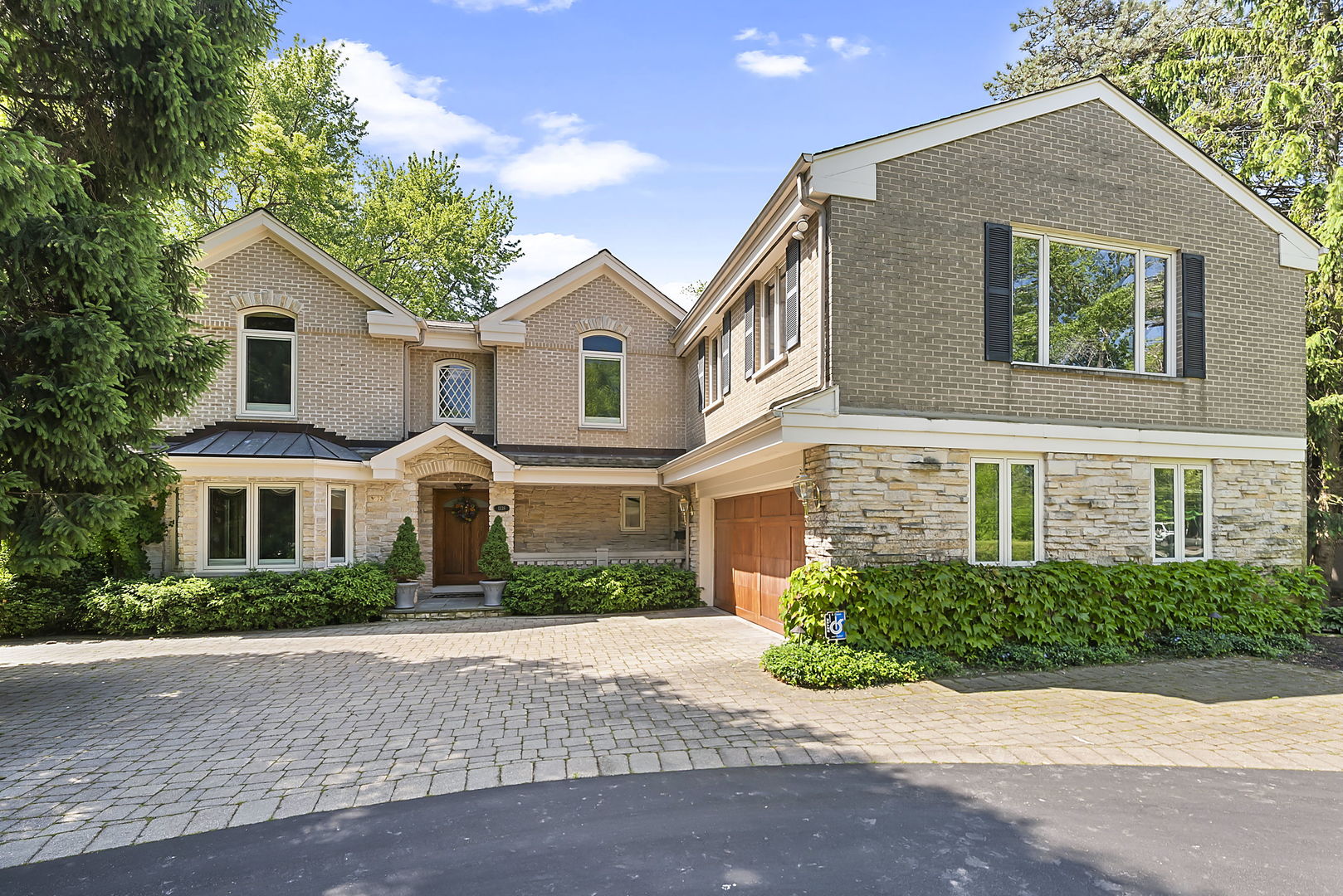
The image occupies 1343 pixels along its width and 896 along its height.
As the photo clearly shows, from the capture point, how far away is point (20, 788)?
5.14 meters

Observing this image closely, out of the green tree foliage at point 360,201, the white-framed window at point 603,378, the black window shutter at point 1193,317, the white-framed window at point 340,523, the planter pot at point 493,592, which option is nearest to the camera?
the black window shutter at point 1193,317

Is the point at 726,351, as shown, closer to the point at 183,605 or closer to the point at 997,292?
the point at 997,292

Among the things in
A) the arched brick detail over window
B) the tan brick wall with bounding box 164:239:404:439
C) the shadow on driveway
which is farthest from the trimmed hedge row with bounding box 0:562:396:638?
the shadow on driveway

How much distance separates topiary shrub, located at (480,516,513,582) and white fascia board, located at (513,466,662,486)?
1.15 m

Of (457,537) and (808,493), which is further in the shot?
(457,537)

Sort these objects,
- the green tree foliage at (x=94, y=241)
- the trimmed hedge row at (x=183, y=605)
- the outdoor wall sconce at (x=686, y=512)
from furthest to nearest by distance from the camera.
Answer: the outdoor wall sconce at (x=686, y=512)
the trimmed hedge row at (x=183, y=605)
the green tree foliage at (x=94, y=241)

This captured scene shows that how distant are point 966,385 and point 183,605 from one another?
12571 millimetres

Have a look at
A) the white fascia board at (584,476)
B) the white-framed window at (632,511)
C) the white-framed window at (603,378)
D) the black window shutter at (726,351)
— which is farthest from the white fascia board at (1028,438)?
the white-framed window at (603,378)

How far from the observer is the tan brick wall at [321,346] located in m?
14.7

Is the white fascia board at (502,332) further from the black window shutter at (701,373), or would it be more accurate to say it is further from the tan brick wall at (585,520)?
the black window shutter at (701,373)

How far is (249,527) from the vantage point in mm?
12953

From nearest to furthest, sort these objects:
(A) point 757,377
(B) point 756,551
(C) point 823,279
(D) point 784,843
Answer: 1. (D) point 784,843
2. (C) point 823,279
3. (A) point 757,377
4. (B) point 756,551

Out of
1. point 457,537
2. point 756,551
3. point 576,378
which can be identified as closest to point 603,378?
point 576,378

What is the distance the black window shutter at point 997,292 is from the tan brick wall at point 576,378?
29.2ft
